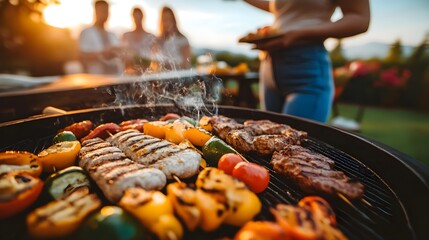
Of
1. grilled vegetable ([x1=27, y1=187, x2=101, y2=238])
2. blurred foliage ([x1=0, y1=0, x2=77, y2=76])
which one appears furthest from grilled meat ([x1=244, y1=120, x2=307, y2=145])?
blurred foliage ([x1=0, y1=0, x2=77, y2=76])

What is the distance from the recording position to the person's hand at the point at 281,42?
10.0 ft

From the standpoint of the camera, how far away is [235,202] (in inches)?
53.4

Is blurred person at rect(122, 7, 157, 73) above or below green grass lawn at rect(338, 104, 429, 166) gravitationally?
above

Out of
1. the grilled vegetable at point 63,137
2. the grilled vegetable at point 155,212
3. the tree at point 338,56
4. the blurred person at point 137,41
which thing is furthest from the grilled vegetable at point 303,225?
the tree at point 338,56

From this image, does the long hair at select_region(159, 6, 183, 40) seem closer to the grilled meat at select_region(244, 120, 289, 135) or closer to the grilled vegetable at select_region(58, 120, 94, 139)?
the grilled vegetable at select_region(58, 120, 94, 139)

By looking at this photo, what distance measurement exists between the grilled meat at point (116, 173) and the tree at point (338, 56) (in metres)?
16.1

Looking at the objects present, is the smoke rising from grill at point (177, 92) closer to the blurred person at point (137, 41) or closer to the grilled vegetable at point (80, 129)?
the grilled vegetable at point (80, 129)

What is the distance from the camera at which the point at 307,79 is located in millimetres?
3301

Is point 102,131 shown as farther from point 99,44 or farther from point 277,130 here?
point 99,44

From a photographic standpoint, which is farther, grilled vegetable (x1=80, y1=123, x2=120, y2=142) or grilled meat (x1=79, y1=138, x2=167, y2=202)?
grilled vegetable (x1=80, y1=123, x2=120, y2=142)

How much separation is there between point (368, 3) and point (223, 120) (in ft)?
7.11

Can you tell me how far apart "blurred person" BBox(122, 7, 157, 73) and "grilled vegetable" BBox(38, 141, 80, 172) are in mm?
5351

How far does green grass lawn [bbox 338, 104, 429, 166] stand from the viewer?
730 cm

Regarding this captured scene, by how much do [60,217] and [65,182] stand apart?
0.45 meters
